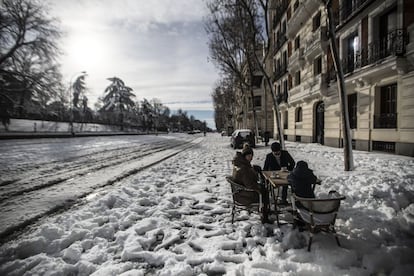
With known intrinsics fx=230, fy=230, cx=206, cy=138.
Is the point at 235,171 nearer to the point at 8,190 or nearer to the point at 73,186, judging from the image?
the point at 73,186

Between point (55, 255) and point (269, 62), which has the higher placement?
point (269, 62)

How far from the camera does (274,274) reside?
281 cm

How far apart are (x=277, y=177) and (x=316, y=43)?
1657cm

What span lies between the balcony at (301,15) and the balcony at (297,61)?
8.35ft

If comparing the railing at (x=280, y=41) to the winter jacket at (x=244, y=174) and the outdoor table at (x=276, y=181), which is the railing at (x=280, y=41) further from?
the winter jacket at (x=244, y=174)

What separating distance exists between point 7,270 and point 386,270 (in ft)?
15.6

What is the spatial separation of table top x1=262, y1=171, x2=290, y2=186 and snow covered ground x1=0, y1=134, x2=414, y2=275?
0.75m

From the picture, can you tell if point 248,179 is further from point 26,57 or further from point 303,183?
point 26,57

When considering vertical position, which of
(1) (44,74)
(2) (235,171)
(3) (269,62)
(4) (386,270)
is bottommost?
(4) (386,270)

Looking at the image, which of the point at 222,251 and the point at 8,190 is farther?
the point at 8,190

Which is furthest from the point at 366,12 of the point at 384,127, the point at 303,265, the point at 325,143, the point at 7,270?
the point at 7,270

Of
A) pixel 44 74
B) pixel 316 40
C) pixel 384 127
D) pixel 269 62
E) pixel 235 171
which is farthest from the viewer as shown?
pixel 269 62

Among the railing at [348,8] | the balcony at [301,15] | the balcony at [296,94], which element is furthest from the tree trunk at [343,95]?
the balcony at [296,94]

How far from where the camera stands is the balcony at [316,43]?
1702 cm
